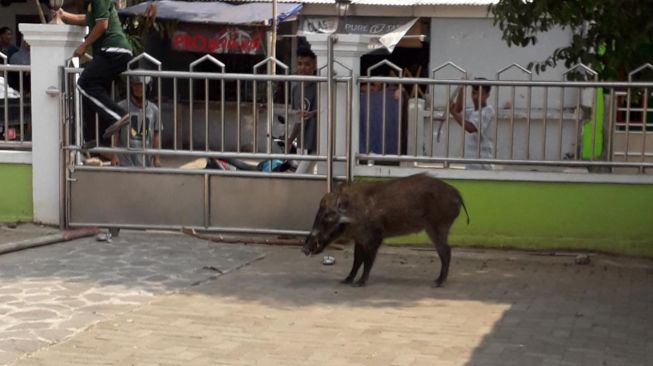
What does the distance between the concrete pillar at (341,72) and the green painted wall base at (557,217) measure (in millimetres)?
1061

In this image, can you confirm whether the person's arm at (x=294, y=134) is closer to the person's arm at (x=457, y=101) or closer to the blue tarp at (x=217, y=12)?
the person's arm at (x=457, y=101)

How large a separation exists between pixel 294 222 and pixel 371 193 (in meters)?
1.67

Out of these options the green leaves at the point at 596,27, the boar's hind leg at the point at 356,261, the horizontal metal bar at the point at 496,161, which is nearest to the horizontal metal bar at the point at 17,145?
the horizontal metal bar at the point at 496,161

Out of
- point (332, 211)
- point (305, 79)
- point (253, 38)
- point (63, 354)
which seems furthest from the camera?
point (253, 38)

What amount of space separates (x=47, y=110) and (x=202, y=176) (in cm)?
162

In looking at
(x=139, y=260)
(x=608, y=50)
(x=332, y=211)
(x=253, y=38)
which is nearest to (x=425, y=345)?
(x=332, y=211)

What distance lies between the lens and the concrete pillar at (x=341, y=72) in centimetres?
1031

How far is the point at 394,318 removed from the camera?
25.6 feet

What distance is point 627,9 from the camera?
8.99 metres

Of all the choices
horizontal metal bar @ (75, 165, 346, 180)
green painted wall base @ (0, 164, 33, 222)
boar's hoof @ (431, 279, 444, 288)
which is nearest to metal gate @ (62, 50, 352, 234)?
horizontal metal bar @ (75, 165, 346, 180)

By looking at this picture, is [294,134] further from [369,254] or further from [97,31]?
[369,254]

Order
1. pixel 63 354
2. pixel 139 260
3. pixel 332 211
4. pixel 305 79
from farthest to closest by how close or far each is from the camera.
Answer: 1. pixel 305 79
2. pixel 139 260
3. pixel 332 211
4. pixel 63 354

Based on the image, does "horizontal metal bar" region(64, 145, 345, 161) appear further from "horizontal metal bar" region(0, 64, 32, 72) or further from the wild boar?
the wild boar

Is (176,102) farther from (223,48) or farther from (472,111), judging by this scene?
(223,48)
